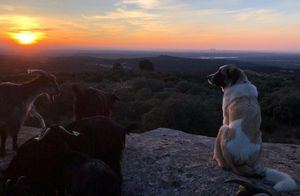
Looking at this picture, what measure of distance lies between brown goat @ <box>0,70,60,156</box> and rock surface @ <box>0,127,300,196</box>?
19.3 inches

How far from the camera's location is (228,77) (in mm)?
9320

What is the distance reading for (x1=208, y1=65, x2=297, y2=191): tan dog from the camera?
8398mm

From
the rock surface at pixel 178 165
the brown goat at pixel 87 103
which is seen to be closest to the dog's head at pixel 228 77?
the rock surface at pixel 178 165

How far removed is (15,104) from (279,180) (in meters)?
5.72

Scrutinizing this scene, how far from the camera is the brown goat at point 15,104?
33.1 feet

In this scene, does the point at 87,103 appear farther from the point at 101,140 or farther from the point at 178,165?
the point at 178,165

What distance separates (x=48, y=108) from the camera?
83.7 feet

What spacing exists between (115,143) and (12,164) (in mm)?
1901

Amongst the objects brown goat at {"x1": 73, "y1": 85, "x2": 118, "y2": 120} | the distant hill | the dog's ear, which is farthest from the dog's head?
the distant hill

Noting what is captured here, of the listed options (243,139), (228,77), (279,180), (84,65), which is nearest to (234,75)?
(228,77)

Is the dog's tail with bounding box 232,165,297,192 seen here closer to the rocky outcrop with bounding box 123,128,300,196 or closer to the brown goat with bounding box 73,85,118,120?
the rocky outcrop with bounding box 123,128,300,196

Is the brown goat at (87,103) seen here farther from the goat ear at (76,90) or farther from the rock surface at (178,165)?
the rock surface at (178,165)

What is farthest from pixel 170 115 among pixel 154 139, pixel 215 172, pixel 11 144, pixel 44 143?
pixel 44 143

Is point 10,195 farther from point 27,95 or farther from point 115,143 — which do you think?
point 27,95
